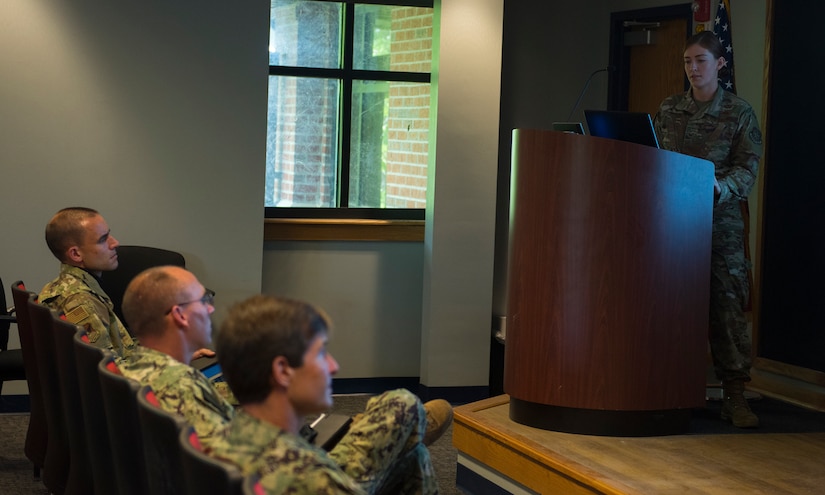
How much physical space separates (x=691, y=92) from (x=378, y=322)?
2.72 m

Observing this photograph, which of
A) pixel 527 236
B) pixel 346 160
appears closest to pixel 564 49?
pixel 346 160

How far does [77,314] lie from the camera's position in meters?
3.69

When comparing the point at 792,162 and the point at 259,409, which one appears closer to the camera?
the point at 259,409

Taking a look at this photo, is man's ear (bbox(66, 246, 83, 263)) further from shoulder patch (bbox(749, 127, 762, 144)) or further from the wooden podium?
shoulder patch (bbox(749, 127, 762, 144))

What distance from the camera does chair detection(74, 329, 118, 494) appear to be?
2.51 metres

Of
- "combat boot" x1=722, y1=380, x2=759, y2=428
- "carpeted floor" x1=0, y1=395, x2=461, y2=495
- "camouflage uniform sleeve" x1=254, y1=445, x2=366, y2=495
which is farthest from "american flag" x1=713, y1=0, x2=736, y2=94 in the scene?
"camouflage uniform sleeve" x1=254, y1=445, x2=366, y2=495

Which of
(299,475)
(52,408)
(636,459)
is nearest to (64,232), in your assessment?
(52,408)

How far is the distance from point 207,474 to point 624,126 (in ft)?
9.39

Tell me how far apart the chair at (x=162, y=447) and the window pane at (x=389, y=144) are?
4.66 meters

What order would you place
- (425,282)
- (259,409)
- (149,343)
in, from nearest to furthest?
(259,409) < (149,343) < (425,282)

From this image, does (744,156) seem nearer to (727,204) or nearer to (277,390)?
(727,204)

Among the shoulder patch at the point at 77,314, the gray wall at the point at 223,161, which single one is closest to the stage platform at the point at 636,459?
the shoulder patch at the point at 77,314

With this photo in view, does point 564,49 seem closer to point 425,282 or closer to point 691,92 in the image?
point 425,282

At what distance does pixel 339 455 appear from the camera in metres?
2.89
